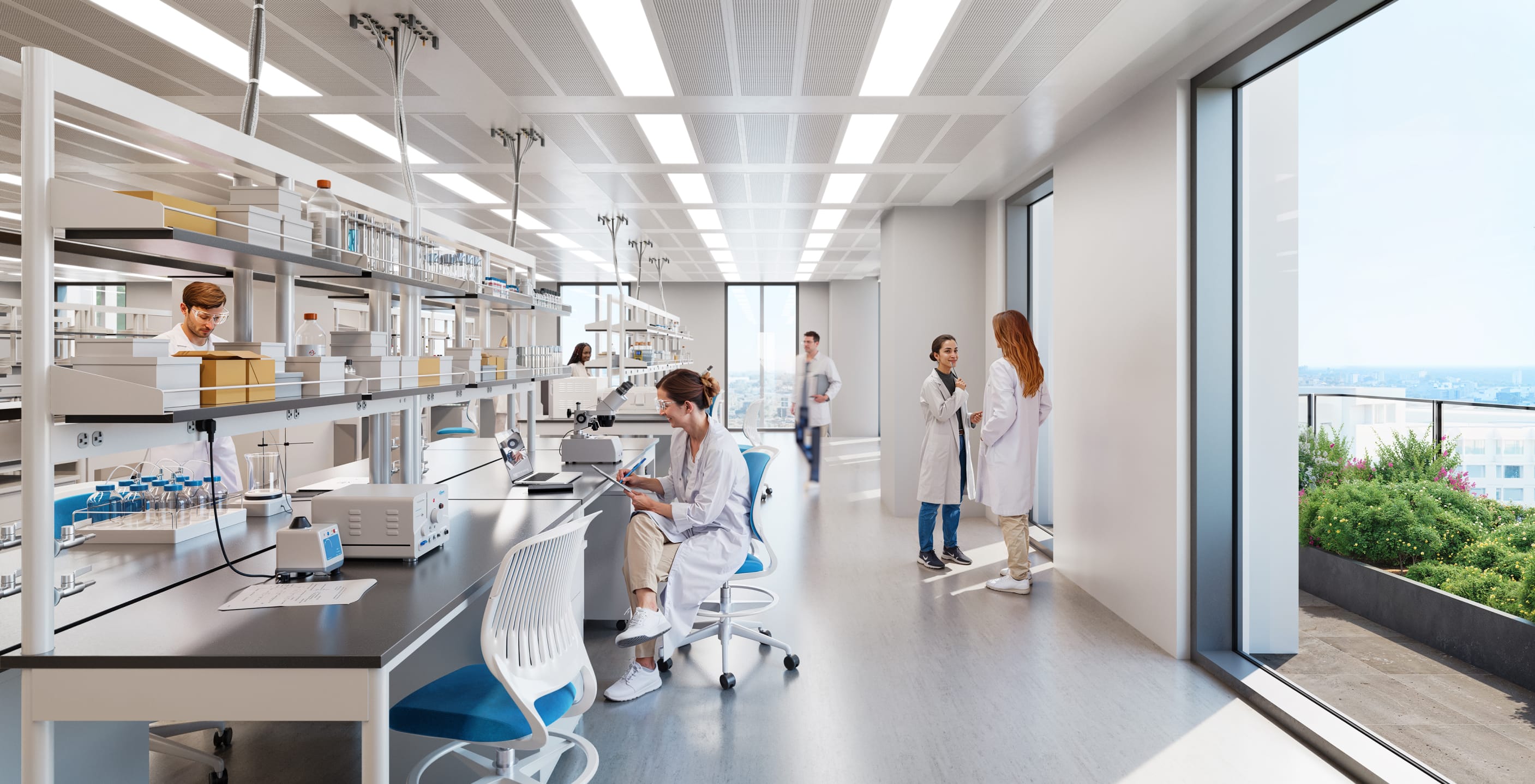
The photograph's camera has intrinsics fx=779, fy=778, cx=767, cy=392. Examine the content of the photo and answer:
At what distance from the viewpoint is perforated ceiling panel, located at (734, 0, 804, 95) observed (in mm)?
2855

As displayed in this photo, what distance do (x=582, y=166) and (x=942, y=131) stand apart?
2286mm

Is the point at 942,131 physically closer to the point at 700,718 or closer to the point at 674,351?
the point at 700,718

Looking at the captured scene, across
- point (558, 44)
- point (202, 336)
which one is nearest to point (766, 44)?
point (558, 44)

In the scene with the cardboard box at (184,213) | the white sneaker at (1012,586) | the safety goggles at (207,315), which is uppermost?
the cardboard box at (184,213)

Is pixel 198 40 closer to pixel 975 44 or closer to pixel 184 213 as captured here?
pixel 184 213

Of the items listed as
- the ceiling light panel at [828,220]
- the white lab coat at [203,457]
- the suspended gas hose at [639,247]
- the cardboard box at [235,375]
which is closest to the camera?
the cardboard box at [235,375]

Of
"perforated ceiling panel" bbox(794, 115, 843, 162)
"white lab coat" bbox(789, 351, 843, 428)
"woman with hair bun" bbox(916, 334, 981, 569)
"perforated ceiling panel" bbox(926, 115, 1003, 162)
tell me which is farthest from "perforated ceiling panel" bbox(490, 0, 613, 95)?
"white lab coat" bbox(789, 351, 843, 428)

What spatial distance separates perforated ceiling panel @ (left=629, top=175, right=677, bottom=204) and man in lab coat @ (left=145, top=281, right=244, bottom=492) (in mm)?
2630

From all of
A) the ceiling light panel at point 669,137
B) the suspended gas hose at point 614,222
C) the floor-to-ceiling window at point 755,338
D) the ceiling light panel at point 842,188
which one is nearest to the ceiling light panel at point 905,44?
the ceiling light panel at point 669,137

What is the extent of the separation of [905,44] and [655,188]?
2.85 meters

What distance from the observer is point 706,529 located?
3.25m

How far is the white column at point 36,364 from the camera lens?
1.43 m

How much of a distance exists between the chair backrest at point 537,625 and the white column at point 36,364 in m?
0.82

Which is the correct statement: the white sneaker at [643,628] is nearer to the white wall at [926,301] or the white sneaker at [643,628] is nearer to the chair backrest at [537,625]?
the chair backrest at [537,625]
